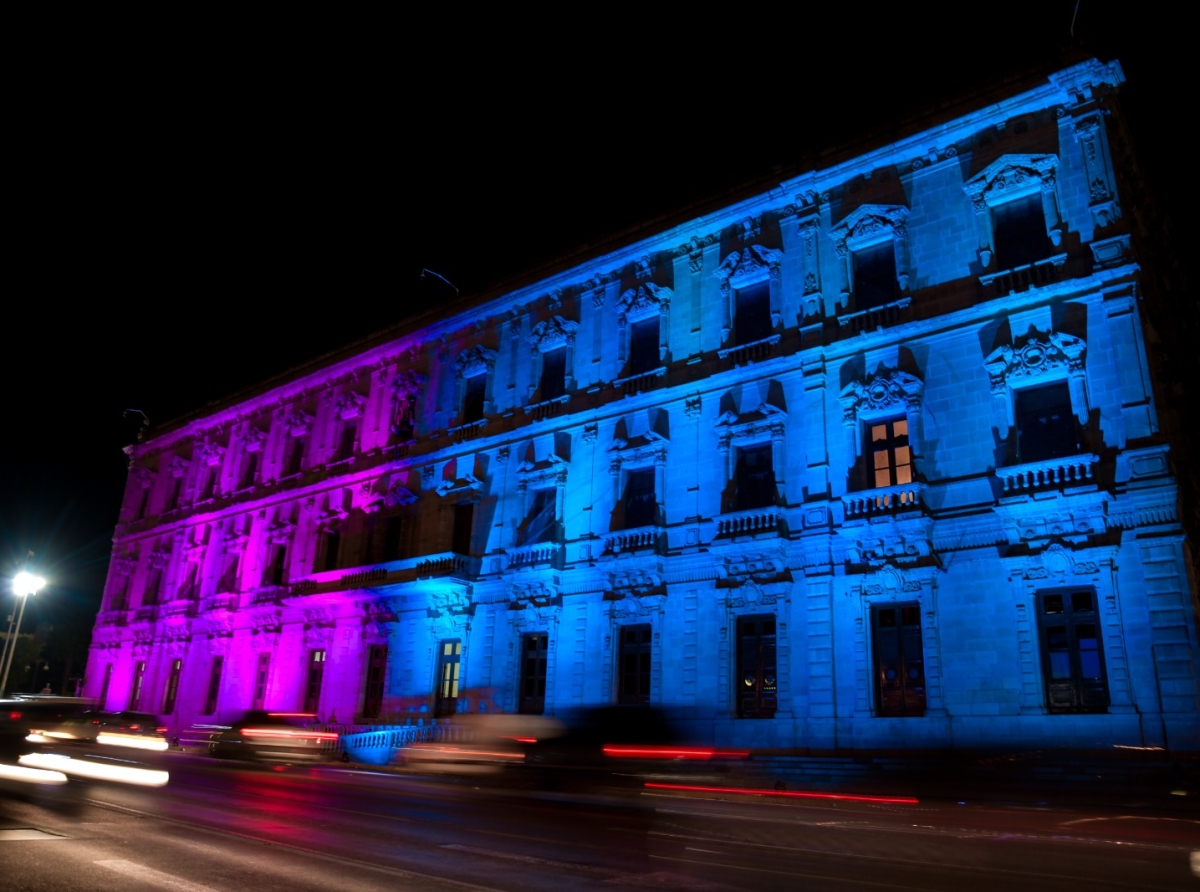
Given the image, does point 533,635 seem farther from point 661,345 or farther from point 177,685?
point 177,685

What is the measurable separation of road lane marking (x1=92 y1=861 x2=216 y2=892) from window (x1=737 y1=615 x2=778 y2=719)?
54.1 ft

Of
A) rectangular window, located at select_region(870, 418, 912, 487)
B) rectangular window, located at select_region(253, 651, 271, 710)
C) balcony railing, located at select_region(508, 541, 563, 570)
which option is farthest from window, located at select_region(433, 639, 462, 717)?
rectangular window, located at select_region(870, 418, 912, 487)

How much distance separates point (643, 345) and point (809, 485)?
8.50 m

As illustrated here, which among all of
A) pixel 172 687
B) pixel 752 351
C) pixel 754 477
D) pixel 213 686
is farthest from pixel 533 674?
pixel 172 687

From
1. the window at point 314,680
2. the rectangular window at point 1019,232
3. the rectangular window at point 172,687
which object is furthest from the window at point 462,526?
the rectangular window at point 1019,232

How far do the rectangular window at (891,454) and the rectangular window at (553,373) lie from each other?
11847 mm

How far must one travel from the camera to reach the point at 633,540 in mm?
25547

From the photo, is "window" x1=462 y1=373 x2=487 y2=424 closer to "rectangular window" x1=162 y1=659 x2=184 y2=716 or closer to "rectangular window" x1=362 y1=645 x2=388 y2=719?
"rectangular window" x1=362 y1=645 x2=388 y2=719

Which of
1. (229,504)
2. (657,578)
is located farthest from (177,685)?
(657,578)

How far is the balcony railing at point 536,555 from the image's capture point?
27.3 meters

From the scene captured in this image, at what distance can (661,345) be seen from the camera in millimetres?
27625

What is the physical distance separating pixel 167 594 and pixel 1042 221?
42.2m

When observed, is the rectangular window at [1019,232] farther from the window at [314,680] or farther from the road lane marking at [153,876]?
the window at [314,680]

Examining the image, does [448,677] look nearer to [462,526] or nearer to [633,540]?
[462,526]
